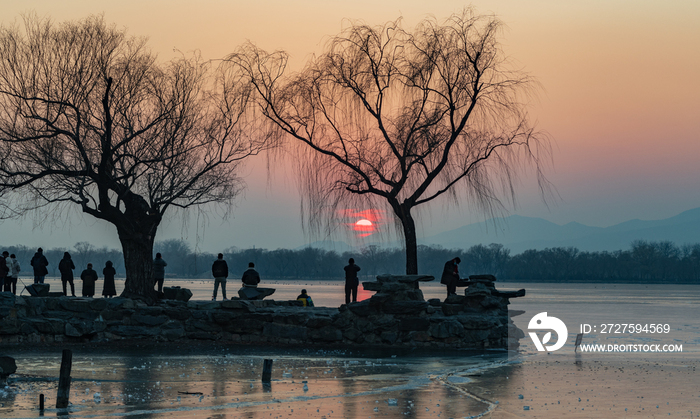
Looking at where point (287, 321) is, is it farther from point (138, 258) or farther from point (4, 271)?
point (4, 271)

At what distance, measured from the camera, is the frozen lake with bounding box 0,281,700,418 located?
10.4m

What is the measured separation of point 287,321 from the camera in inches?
790

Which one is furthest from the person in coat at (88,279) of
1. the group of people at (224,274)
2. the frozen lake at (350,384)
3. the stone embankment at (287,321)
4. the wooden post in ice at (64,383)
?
the wooden post in ice at (64,383)

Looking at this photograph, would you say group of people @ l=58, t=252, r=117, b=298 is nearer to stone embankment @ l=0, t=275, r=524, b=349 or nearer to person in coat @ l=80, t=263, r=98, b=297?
person in coat @ l=80, t=263, r=98, b=297

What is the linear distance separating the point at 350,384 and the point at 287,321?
744cm

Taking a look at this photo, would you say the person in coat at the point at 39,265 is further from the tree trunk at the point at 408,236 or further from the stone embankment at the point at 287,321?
the tree trunk at the point at 408,236

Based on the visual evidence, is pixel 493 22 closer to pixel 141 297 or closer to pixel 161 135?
pixel 161 135

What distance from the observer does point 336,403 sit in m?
A: 10.9

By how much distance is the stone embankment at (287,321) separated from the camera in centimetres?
1939

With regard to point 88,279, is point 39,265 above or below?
above

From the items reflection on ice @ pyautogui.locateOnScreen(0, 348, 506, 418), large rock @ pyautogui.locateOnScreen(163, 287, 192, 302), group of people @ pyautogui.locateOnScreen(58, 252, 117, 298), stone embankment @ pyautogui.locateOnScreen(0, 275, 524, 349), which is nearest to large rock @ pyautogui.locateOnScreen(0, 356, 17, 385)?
reflection on ice @ pyautogui.locateOnScreen(0, 348, 506, 418)

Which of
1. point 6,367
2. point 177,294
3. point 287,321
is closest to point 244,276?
point 177,294

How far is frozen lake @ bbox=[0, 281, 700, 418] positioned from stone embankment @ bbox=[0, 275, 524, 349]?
1.11 m

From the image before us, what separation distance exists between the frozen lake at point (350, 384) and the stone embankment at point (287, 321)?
3.64 feet
